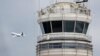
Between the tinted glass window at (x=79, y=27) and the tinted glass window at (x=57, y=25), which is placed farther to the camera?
the tinted glass window at (x=79, y=27)

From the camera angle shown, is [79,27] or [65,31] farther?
[79,27]

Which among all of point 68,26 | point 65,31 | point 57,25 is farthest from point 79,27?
point 57,25

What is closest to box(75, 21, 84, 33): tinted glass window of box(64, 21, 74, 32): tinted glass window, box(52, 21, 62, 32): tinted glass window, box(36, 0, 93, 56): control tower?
box(36, 0, 93, 56): control tower

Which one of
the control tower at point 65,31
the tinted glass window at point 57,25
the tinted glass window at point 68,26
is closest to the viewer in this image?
the control tower at point 65,31

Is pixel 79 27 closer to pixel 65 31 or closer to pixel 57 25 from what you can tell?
pixel 65 31

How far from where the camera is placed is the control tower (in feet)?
421

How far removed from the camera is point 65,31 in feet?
423

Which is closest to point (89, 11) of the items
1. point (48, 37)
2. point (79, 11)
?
point (79, 11)

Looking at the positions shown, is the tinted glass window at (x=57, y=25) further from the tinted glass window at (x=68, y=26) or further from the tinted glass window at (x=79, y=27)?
the tinted glass window at (x=79, y=27)

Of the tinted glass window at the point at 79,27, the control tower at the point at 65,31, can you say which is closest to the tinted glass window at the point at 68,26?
the control tower at the point at 65,31

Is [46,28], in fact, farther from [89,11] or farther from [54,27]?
[89,11]

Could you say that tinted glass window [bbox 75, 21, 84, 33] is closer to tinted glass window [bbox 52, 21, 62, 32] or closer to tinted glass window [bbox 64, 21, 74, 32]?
tinted glass window [bbox 64, 21, 74, 32]

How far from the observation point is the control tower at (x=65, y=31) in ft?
421

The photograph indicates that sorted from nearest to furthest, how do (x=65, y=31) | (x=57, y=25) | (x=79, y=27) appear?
(x=65, y=31) < (x=57, y=25) < (x=79, y=27)
